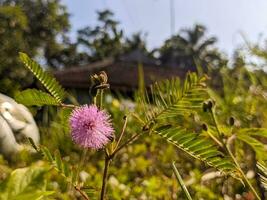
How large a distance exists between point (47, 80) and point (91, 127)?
0.12 metres

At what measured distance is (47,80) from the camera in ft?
2.48

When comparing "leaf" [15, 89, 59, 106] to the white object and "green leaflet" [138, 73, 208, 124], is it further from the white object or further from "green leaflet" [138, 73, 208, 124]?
the white object

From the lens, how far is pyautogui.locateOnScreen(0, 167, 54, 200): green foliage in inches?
19.2

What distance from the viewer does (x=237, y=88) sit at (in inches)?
107

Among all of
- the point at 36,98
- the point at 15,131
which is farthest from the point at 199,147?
the point at 15,131

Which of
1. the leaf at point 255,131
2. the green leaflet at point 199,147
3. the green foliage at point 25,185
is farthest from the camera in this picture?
the leaf at point 255,131

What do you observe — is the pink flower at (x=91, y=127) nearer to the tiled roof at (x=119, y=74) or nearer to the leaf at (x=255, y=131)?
the leaf at (x=255, y=131)

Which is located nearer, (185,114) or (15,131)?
(185,114)

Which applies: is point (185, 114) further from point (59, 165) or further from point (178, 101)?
point (59, 165)

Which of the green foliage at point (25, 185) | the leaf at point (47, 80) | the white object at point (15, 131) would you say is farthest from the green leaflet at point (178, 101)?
the white object at point (15, 131)

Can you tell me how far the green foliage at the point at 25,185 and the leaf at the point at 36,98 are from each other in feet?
0.71

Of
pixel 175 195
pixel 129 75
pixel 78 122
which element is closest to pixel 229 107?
pixel 175 195

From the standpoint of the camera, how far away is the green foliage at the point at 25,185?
49cm

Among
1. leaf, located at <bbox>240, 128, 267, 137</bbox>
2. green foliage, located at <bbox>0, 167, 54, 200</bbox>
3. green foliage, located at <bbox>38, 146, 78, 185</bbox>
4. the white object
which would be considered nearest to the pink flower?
green foliage, located at <bbox>38, 146, 78, 185</bbox>
